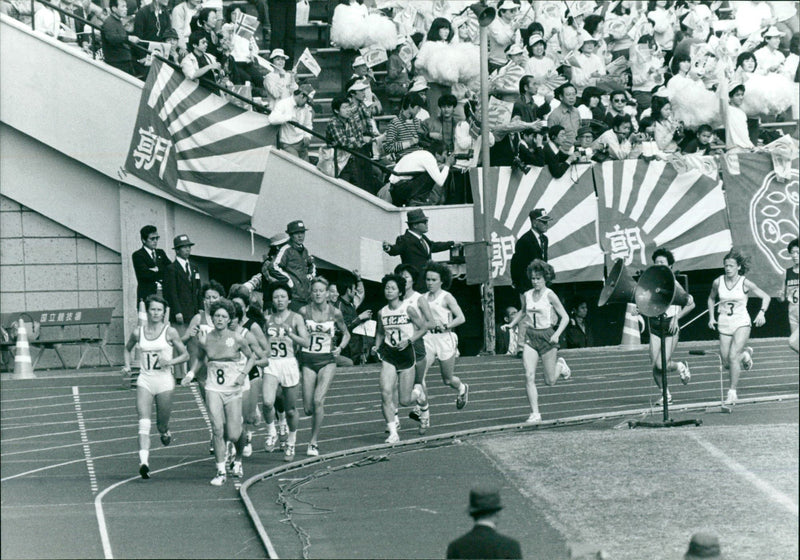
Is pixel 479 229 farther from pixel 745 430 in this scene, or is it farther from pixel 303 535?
pixel 303 535

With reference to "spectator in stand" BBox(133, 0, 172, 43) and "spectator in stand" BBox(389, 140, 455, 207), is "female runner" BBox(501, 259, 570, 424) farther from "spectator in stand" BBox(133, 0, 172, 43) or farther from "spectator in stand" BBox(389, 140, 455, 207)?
"spectator in stand" BBox(133, 0, 172, 43)

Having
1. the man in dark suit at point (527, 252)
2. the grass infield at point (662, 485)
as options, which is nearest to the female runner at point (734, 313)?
the grass infield at point (662, 485)

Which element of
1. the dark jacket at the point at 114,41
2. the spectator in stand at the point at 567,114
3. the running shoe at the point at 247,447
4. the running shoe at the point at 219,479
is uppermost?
the dark jacket at the point at 114,41

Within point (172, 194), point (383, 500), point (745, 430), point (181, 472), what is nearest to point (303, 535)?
point (383, 500)

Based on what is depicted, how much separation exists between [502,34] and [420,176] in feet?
10.5

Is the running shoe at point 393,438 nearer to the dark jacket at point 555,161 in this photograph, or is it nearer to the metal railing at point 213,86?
the metal railing at point 213,86

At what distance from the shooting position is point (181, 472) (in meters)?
15.3

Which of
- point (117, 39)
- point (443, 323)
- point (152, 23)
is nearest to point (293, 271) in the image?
point (443, 323)

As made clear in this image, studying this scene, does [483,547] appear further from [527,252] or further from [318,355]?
[527,252]

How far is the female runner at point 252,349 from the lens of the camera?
15375 millimetres

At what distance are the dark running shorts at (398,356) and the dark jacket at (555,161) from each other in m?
6.00

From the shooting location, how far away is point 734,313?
733 inches

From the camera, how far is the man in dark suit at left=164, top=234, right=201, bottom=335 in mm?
19031

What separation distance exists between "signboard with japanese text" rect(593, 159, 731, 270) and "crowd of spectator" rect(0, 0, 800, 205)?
1.02ft
